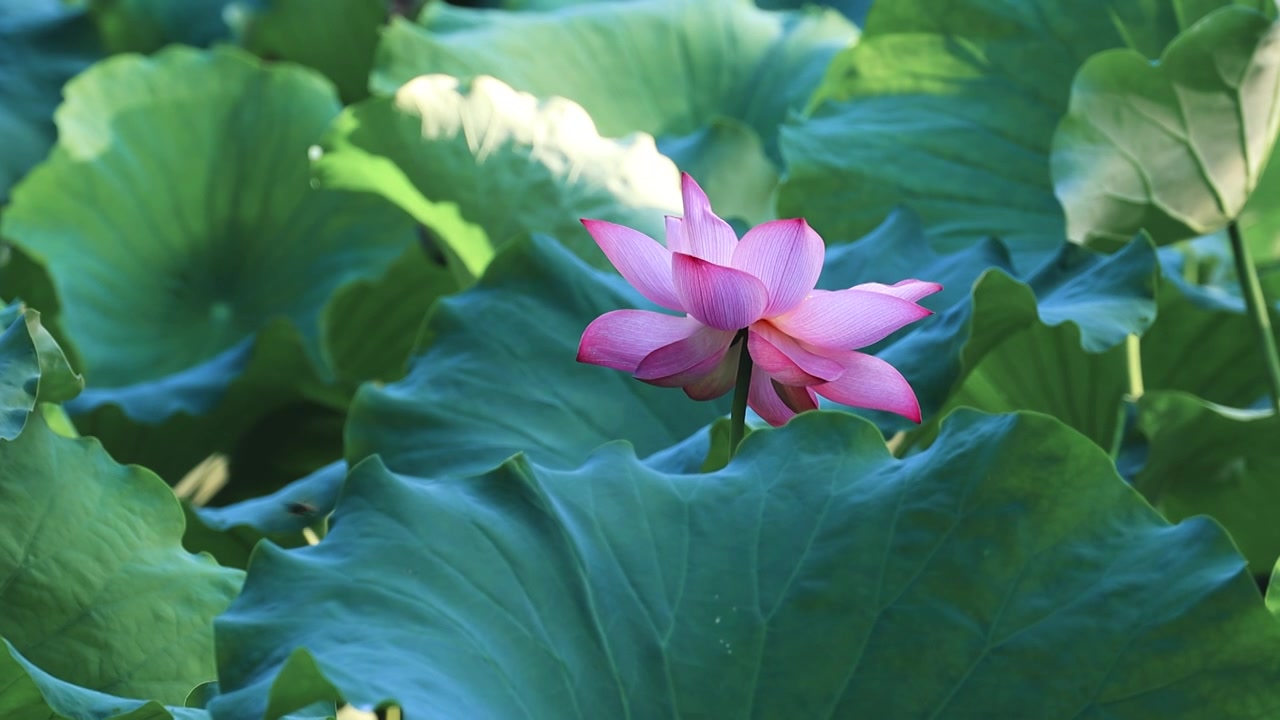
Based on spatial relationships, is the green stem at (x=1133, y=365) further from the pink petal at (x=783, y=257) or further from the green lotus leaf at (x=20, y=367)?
the green lotus leaf at (x=20, y=367)

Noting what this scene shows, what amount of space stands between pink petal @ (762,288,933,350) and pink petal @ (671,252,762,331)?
0.04 ft

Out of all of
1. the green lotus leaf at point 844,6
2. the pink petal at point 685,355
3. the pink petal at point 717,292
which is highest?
the pink petal at point 717,292

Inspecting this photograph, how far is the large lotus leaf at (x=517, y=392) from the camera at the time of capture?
46.9 inches

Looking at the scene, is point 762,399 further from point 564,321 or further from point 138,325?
point 138,325

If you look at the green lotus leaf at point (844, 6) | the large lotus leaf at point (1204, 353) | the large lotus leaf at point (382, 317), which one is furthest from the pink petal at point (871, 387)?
the green lotus leaf at point (844, 6)

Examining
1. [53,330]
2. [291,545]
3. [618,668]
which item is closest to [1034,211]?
[291,545]

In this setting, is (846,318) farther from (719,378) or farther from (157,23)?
(157,23)

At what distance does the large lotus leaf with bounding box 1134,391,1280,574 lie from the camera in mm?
1296

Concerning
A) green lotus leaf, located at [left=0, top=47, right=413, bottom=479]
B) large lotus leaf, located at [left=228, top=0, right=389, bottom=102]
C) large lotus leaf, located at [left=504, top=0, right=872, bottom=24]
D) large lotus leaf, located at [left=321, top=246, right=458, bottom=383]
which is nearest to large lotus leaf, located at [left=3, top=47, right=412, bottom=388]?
green lotus leaf, located at [left=0, top=47, right=413, bottom=479]

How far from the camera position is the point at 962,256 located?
129 cm

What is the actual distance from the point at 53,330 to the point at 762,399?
138 centimetres

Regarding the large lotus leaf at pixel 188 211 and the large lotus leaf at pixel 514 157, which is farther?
the large lotus leaf at pixel 188 211

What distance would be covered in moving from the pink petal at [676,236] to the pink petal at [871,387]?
10 cm

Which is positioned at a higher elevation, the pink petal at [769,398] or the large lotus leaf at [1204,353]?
the pink petal at [769,398]
